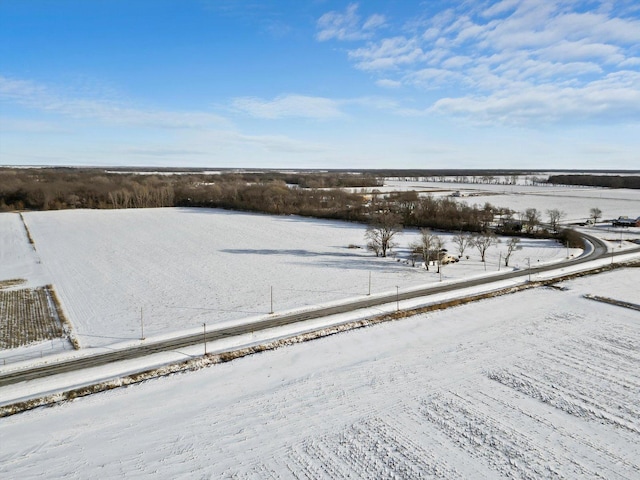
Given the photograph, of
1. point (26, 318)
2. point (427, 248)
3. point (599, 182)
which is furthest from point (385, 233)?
point (599, 182)

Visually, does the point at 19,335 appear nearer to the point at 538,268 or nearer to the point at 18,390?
the point at 18,390

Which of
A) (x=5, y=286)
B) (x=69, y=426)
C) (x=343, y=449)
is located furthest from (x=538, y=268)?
(x=5, y=286)

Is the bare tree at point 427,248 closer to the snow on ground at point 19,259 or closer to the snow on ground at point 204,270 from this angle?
Answer: the snow on ground at point 204,270

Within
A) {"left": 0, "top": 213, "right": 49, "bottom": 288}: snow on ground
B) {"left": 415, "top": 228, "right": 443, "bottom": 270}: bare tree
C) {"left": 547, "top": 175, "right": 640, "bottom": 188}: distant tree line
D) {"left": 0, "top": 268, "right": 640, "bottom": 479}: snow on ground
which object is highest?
{"left": 547, "top": 175, "right": 640, "bottom": 188}: distant tree line

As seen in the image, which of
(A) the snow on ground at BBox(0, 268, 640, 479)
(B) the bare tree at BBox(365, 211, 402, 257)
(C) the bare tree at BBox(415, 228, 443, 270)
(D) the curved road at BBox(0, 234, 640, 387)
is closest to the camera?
(A) the snow on ground at BBox(0, 268, 640, 479)

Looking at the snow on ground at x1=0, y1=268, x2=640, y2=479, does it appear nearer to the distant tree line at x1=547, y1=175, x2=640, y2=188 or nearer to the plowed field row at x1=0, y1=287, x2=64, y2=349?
the plowed field row at x1=0, y1=287, x2=64, y2=349

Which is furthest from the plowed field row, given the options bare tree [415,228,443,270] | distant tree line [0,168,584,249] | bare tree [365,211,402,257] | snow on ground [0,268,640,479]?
distant tree line [0,168,584,249]

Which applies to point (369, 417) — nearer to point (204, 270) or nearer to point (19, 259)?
point (204, 270)
